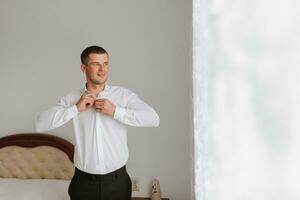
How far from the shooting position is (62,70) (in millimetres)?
2170

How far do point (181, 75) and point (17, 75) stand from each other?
4.08 ft

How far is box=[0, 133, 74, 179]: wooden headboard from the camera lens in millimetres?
2113

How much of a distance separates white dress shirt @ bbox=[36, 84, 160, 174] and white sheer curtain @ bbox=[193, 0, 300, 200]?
97 cm

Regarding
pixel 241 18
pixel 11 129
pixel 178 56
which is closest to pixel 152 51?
pixel 178 56

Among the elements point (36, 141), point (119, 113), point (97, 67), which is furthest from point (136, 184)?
point (97, 67)

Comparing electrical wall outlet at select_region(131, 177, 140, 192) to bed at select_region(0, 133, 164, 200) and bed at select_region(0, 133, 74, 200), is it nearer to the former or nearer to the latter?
bed at select_region(0, 133, 164, 200)

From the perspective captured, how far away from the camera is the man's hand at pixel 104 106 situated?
1223mm

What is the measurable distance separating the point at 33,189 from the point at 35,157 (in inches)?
11.6

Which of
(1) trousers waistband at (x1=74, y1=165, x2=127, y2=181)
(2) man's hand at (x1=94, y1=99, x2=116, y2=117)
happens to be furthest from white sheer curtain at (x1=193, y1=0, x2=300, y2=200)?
(1) trousers waistband at (x1=74, y1=165, x2=127, y2=181)

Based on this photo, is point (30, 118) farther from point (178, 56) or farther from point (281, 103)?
point (281, 103)

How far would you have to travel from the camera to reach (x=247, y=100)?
318 mm

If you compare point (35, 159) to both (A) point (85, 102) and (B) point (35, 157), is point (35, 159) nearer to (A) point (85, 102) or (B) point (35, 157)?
(B) point (35, 157)

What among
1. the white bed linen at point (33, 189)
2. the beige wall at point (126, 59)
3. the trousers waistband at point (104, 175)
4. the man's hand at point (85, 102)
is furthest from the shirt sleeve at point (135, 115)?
the white bed linen at point (33, 189)

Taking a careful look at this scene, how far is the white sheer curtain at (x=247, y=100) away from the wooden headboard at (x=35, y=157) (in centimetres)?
190
